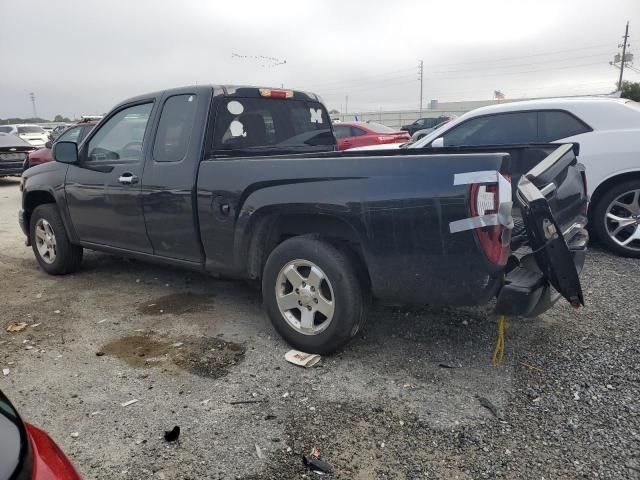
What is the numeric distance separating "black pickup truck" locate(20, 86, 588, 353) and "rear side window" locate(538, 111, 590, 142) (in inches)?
60.7

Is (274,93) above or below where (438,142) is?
above

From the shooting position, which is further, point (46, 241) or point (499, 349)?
point (46, 241)

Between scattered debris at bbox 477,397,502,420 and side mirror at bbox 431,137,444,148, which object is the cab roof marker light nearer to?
side mirror at bbox 431,137,444,148

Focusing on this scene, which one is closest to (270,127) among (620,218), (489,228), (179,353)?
(179,353)

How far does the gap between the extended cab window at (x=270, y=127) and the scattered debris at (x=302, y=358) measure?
1702 millimetres

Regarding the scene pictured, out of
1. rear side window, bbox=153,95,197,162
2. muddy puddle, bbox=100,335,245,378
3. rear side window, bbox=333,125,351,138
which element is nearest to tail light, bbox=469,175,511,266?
muddy puddle, bbox=100,335,245,378

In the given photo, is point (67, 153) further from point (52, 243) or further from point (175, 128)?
point (175, 128)

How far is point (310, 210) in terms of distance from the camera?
135 inches

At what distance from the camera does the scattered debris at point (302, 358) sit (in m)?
3.50

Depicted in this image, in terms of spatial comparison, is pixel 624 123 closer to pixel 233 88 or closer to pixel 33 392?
pixel 233 88

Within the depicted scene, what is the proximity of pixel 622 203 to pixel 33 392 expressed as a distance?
226 inches

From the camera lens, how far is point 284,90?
4.91m

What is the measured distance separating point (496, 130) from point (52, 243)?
17.3 feet

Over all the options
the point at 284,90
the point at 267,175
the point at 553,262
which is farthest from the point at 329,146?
the point at 553,262
